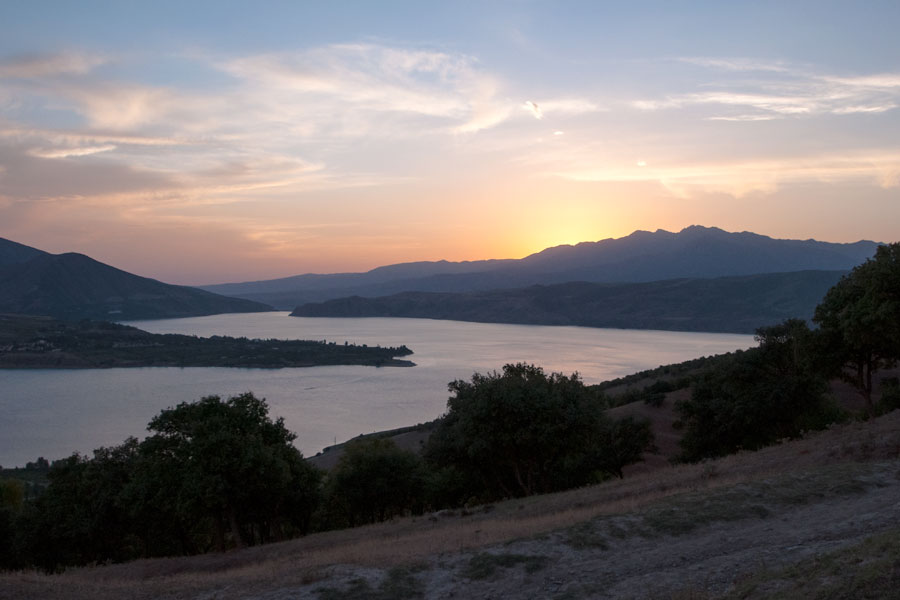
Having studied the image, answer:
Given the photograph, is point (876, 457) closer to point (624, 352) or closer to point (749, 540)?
point (749, 540)

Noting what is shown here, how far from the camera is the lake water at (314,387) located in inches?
2685

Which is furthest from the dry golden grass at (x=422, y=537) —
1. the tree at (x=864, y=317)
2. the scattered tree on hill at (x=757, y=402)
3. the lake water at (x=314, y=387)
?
the lake water at (x=314, y=387)

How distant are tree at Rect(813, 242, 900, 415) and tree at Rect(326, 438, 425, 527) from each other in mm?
15708

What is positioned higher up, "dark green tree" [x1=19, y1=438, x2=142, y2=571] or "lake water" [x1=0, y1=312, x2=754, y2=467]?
"dark green tree" [x1=19, y1=438, x2=142, y2=571]

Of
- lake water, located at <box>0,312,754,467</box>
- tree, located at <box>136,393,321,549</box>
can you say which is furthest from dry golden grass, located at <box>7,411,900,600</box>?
lake water, located at <box>0,312,754,467</box>

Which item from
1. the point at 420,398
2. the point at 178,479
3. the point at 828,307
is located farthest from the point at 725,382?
the point at 420,398

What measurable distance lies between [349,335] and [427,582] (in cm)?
16926

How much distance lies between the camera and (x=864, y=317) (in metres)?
18.5

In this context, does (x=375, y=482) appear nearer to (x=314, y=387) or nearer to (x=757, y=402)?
(x=757, y=402)

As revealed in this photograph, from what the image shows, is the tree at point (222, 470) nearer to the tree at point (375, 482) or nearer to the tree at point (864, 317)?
the tree at point (375, 482)

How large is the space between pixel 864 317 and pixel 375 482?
17925 mm

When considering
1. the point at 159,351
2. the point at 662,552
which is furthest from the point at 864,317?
the point at 159,351

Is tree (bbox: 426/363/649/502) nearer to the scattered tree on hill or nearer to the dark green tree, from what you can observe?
the scattered tree on hill

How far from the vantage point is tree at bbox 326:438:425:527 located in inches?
1032
